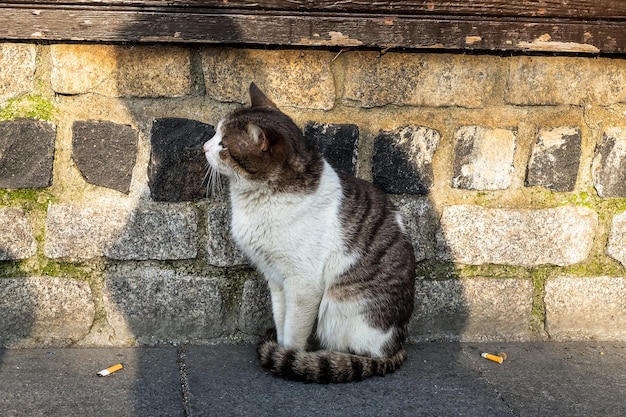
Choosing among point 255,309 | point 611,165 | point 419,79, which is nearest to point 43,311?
point 255,309

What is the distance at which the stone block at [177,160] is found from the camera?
334 cm

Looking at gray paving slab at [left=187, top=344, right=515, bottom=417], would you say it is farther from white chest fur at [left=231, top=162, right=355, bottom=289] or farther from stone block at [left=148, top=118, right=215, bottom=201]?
stone block at [left=148, top=118, right=215, bottom=201]

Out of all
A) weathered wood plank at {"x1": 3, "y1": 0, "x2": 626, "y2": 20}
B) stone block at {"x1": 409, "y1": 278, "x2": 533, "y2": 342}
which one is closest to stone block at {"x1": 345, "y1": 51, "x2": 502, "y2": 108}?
weathered wood plank at {"x1": 3, "y1": 0, "x2": 626, "y2": 20}

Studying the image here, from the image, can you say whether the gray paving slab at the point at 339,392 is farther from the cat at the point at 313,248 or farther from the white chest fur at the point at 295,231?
the white chest fur at the point at 295,231

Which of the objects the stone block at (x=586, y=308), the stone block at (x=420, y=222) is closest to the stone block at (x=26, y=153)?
the stone block at (x=420, y=222)

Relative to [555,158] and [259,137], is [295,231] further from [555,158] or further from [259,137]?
[555,158]

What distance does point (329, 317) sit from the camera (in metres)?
3.31

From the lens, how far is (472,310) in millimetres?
3684

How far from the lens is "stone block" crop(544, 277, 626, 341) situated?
370 centimetres

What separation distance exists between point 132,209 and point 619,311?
8.21 feet

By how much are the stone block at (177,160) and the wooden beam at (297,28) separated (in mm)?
407

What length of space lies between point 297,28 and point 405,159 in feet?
2.65

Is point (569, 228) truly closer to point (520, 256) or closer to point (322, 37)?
point (520, 256)

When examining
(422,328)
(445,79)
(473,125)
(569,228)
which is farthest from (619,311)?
(445,79)
